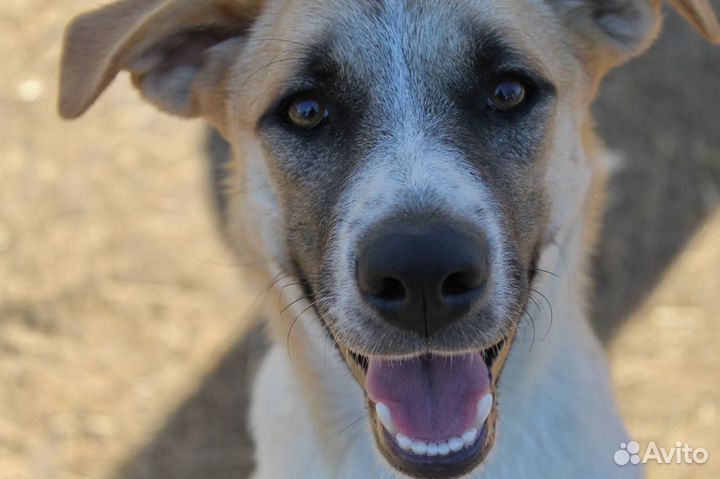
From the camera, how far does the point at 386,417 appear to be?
270 centimetres

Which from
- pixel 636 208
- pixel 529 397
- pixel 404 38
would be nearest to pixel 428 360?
pixel 529 397

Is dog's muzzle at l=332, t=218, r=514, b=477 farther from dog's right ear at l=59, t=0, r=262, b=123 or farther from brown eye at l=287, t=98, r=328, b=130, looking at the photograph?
dog's right ear at l=59, t=0, r=262, b=123

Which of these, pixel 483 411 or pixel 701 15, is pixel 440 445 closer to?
pixel 483 411

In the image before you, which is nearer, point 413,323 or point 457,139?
point 413,323

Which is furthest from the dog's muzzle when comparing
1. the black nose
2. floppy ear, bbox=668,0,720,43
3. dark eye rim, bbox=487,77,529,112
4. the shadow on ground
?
the shadow on ground

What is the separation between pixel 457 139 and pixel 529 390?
3.26 ft

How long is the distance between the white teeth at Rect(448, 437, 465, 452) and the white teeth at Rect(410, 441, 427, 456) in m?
0.08

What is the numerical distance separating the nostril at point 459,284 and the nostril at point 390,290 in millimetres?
118

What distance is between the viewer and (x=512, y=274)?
2494mm

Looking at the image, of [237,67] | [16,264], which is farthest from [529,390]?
[16,264]

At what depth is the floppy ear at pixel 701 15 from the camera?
9.25 ft

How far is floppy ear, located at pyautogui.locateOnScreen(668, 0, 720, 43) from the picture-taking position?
282 cm

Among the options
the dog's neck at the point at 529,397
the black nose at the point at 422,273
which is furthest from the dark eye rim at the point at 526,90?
the black nose at the point at 422,273

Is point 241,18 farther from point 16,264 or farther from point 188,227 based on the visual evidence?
point 16,264
